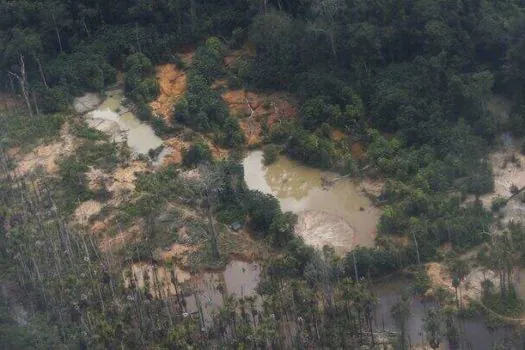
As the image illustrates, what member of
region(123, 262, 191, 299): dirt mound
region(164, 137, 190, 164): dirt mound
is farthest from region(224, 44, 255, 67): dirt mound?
region(123, 262, 191, 299): dirt mound

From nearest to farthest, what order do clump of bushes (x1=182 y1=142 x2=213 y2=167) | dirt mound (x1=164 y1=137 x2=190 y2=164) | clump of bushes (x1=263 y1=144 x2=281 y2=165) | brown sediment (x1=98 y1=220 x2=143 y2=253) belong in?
brown sediment (x1=98 y1=220 x2=143 y2=253) < clump of bushes (x1=182 y1=142 x2=213 y2=167) < clump of bushes (x1=263 y1=144 x2=281 y2=165) < dirt mound (x1=164 y1=137 x2=190 y2=164)

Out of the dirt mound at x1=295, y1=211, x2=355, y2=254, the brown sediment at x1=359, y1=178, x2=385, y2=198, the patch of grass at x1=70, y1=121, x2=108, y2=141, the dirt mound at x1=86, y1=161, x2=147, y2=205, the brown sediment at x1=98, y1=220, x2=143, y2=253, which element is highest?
the patch of grass at x1=70, y1=121, x2=108, y2=141

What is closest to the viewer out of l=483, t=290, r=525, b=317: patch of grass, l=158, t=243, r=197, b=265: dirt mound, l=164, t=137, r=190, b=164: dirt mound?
l=483, t=290, r=525, b=317: patch of grass

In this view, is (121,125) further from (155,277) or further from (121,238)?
(155,277)

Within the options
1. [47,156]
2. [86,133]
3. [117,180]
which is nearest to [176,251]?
[117,180]

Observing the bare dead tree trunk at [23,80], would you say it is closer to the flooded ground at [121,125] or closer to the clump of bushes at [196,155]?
the flooded ground at [121,125]

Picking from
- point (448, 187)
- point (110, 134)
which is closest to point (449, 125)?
point (448, 187)

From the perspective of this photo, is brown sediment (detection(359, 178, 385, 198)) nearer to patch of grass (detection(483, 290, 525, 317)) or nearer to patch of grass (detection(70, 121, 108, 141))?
patch of grass (detection(483, 290, 525, 317))

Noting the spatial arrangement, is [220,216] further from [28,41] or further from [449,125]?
[28,41]
